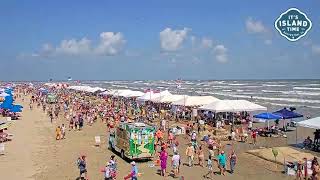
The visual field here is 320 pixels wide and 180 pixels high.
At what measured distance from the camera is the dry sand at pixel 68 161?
661 inches

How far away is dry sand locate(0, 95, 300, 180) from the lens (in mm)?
16781

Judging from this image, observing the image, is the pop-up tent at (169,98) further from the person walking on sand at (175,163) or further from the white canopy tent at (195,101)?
the person walking on sand at (175,163)

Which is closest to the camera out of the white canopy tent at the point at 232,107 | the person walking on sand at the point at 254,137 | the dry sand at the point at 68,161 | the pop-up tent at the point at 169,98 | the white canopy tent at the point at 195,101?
the dry sand at the point at 68,161

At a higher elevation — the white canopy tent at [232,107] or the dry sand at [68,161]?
the white canopy tent at [232,107]

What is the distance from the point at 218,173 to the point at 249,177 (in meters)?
1.26

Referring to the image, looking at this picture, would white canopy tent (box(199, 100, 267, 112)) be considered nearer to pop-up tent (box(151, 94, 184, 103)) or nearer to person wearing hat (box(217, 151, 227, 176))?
pop-up tent (box(151, 94, 184, 103))

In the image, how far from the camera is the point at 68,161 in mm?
20031

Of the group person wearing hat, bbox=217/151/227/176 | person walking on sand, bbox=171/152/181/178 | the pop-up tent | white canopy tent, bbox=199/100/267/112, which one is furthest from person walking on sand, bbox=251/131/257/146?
the pop-up tent

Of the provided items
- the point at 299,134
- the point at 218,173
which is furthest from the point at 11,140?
the point at 299,134

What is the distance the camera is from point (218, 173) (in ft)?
55.3

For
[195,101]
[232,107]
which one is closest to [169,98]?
[195,101]

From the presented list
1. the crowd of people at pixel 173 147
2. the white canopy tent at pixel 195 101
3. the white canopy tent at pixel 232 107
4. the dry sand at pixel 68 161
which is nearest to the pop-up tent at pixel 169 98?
the crowd of people at pixel 173 147

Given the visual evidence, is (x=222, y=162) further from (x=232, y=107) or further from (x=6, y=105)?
(x=6, y=105)

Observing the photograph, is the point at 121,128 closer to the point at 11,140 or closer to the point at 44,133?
the point at 11,140
